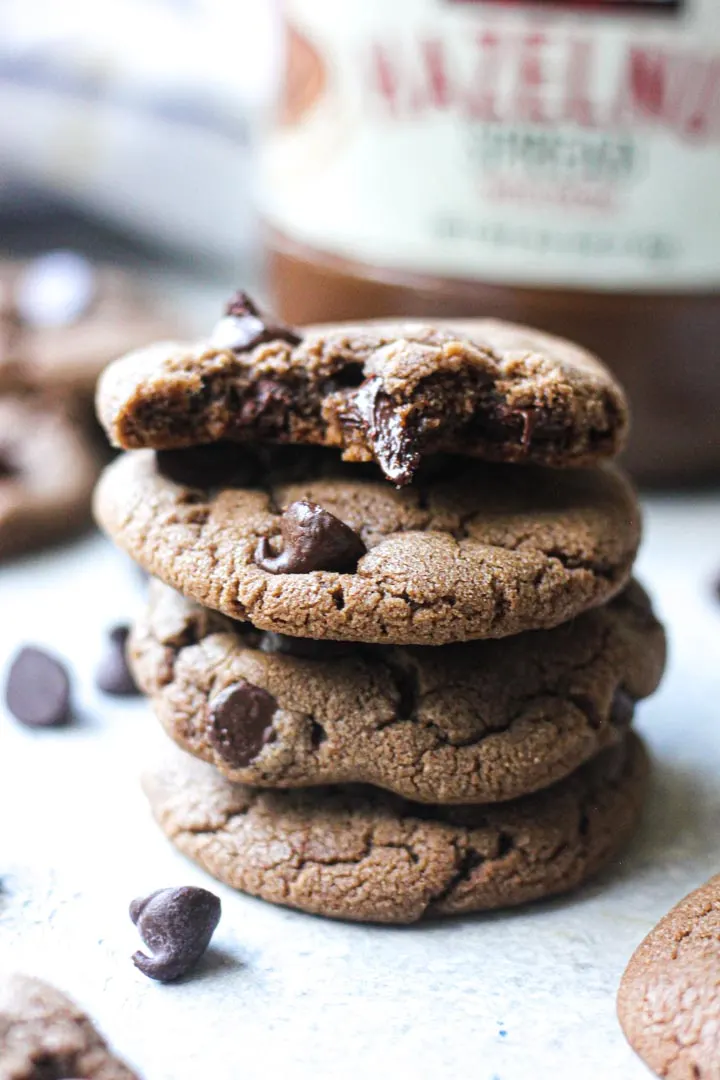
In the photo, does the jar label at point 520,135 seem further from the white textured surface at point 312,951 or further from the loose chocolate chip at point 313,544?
the loose chocolate chip at point 313,544

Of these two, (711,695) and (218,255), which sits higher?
(711,695)

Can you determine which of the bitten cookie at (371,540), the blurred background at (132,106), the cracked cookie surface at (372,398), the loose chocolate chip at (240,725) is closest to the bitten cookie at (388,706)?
the loose chocolate chip at (240,725)

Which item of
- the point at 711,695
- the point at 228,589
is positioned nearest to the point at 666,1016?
the point at 228,589

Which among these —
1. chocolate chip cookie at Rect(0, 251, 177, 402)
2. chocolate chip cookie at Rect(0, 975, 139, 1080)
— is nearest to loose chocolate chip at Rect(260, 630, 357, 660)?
chocolate chip cookie at Rect(0, 975, 139, 1080)

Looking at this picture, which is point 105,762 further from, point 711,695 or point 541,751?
point 711,695

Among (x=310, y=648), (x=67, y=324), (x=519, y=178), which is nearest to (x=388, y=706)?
(x=310, y=648)

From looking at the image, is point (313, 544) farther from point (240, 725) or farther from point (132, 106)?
point (132, 106)
